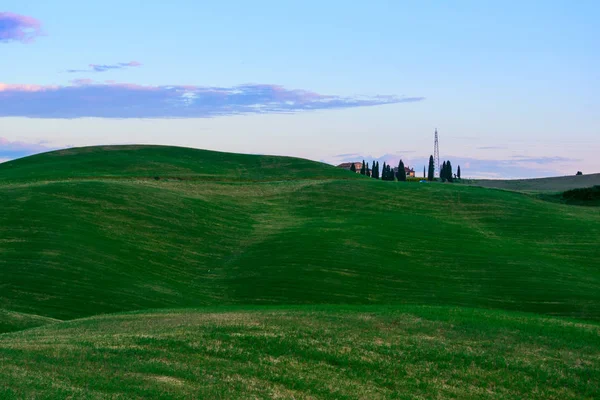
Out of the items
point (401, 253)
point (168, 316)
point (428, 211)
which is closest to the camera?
point (168, 316)

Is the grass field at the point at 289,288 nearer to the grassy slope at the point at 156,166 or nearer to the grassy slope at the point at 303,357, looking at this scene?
the grassy slope at the point at 303,357

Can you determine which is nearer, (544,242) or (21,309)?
(21,309)

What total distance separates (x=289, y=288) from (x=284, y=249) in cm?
899

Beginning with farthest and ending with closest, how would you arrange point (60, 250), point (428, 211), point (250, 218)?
point (428, 211), point (250, 218), point (60, 250)

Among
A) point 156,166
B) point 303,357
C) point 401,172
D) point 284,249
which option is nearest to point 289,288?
point 284,249

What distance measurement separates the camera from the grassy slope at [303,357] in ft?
62.4

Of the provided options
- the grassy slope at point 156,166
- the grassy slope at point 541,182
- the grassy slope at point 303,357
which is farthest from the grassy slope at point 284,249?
the grassy slope at point 541,182

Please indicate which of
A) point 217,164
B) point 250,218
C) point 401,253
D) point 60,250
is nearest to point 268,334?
point 60,250

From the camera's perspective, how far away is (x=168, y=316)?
31.2m

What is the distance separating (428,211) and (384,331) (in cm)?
4744

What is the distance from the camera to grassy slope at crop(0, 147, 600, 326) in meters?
44.2

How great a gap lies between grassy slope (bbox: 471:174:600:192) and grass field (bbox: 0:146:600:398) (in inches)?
2302

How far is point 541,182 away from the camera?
153 meters

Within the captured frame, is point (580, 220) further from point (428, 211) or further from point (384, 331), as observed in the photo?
point (384, 331)
